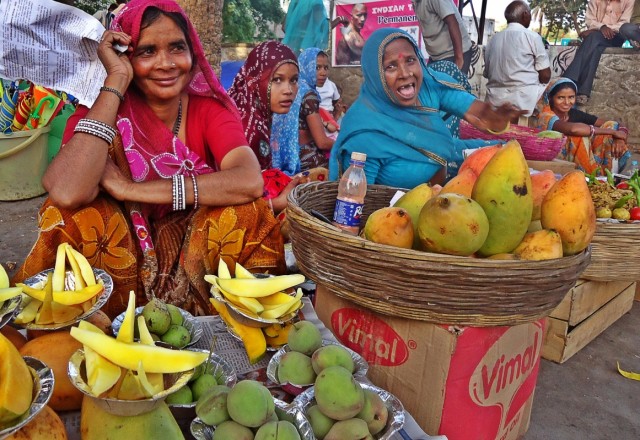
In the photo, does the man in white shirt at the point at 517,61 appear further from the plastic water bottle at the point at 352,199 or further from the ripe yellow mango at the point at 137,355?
the ripe yellow mango at the point at 137,355

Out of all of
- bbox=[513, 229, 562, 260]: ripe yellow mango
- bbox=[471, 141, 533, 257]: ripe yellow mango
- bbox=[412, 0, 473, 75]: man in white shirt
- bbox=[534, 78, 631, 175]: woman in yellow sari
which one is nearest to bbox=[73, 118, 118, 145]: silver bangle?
bbox=[471, 141, 533, 257]: ripe yellow mango

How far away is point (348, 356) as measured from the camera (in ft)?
4.46

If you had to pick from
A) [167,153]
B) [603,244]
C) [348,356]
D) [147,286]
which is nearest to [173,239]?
[147,286]

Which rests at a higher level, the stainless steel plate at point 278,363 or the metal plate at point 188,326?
the metal plate at point 188,326

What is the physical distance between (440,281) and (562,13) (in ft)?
59.5

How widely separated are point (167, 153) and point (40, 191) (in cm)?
416

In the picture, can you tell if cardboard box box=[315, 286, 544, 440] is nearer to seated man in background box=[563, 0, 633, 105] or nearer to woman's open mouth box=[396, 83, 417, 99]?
woman's open mouth box=[396, 83, 417, 99]

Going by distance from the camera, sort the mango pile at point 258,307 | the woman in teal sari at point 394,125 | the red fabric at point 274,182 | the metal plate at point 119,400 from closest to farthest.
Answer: the metal plate at point 119,400
the mango pile at point 258,307
the woman in teal sari at point 394,125
the red fabric at point 274,182

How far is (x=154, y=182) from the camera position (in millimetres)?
2104

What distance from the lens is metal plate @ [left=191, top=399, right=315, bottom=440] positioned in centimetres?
112

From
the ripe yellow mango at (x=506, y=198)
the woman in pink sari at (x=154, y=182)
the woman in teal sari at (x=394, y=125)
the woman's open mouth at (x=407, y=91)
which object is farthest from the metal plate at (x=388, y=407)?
the woman's open mouth at (x=407, y=91)

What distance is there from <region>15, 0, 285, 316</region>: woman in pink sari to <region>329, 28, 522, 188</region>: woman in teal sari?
3.07ft

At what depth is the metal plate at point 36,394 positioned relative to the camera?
852mm

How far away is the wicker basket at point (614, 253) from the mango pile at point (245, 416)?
7.31 feet
